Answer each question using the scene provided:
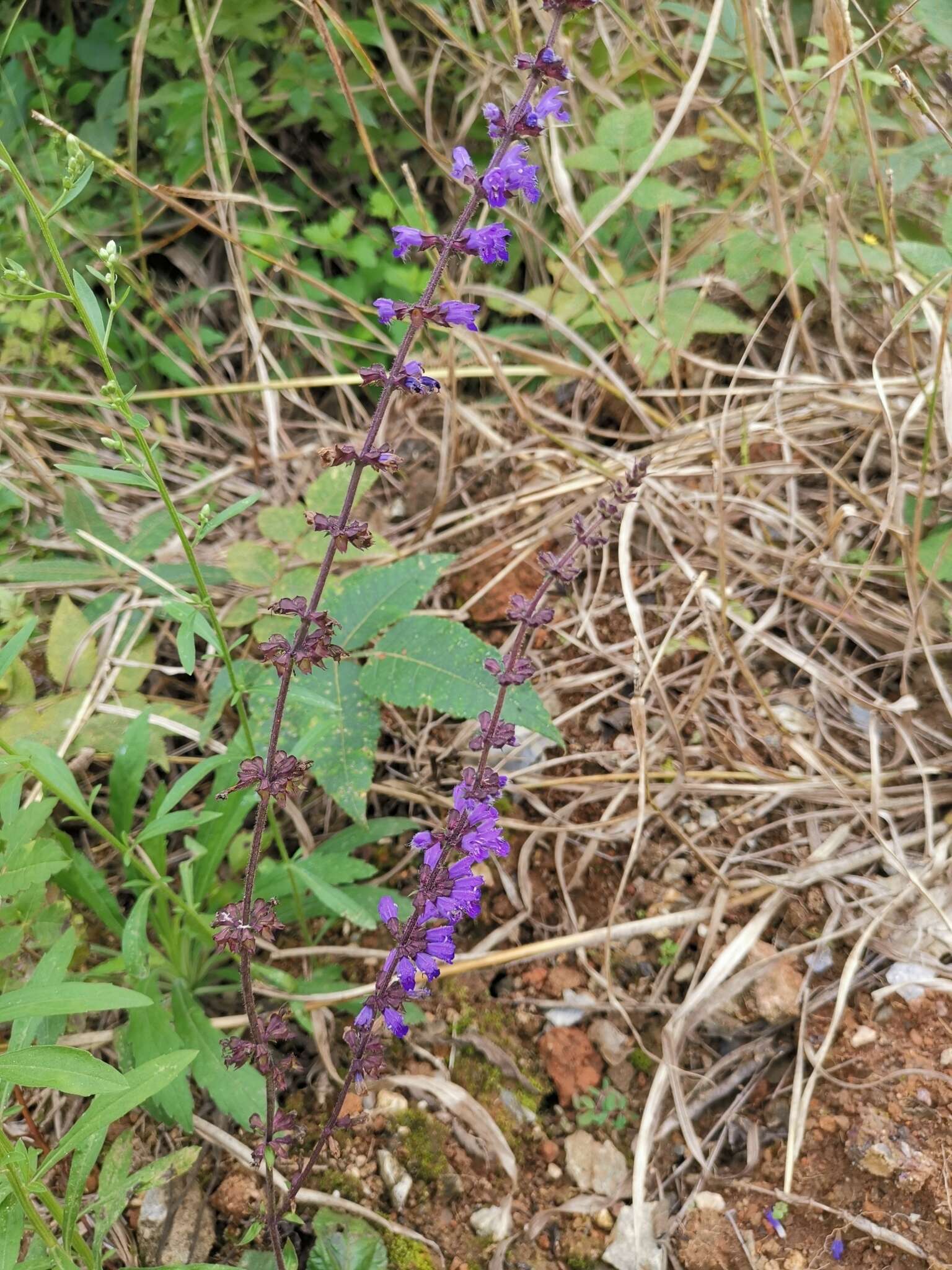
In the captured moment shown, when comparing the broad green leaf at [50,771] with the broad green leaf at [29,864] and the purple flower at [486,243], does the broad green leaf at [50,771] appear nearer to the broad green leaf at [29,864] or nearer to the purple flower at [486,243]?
the broad green leaf at [29,864]

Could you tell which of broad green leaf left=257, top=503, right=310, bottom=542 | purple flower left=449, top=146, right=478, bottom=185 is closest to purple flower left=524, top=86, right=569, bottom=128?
purple flower left=449, top=146, right=478, bottom=185

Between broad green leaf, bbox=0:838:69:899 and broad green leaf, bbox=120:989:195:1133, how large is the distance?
1.39ft

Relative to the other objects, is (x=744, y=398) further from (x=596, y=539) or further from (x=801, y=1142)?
(x=801, y=1142)

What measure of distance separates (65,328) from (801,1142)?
429 cm

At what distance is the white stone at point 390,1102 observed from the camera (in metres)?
2.49

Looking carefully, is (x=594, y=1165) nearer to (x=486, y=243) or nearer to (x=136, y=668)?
(x=136, y=668)

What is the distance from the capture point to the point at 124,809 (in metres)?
2.67

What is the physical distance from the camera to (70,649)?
10.4 feet

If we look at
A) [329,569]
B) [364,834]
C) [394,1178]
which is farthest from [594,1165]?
[329,569]

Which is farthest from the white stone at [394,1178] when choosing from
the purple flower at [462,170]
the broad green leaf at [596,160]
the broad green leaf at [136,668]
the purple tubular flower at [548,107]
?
the broad green leaf at [596,160]

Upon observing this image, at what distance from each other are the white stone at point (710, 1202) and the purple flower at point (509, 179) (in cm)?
230

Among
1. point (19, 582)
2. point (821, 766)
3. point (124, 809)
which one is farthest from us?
point (19, 582)

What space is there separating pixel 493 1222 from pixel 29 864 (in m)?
1.44

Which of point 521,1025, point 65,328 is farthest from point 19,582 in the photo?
point 521,1025
